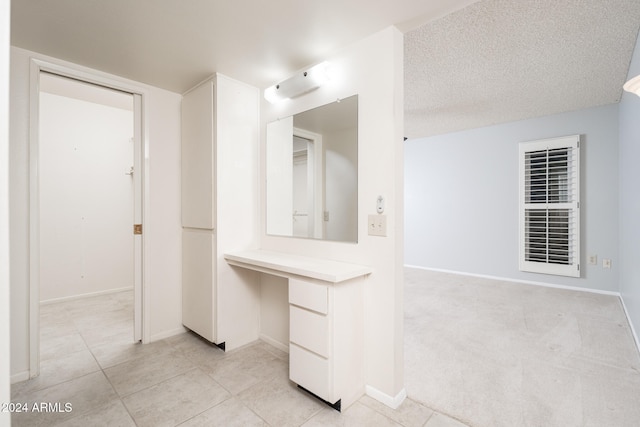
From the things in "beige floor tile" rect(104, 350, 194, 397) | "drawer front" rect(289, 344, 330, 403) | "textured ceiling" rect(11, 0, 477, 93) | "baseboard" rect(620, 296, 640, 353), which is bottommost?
"beige floor tile" rect(104, 350, 194, 397)

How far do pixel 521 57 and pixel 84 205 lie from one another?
5.11 meters

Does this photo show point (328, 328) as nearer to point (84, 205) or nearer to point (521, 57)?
point (521, 57)

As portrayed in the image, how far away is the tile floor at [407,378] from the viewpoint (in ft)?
5.18

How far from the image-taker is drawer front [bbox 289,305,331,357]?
62.6 inches

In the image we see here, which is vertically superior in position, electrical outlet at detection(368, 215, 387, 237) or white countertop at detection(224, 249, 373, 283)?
electrical outlet at detection(368, 215, 387, 237)

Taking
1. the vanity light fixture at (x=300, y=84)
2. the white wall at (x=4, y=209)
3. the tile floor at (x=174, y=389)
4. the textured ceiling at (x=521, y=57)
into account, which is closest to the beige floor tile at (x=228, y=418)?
the tile floor at (x=174, y=389)

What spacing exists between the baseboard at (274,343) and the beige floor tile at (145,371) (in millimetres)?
613

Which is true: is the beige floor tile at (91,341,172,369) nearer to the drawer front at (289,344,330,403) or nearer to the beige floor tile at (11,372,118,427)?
the beige floor tile at (11,372,118,427)

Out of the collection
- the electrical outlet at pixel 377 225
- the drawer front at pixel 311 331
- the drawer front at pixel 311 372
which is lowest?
the drawer front at pixel 311 372

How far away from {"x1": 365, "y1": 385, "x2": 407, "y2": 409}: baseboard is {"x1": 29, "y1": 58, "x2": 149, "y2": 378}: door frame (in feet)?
6.35

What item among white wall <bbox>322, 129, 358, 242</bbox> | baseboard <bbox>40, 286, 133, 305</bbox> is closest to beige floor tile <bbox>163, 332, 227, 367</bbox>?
white wall <bbox>322, 129, 358, 242</bbox>

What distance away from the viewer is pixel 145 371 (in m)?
2.04

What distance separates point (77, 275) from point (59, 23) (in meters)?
3.15

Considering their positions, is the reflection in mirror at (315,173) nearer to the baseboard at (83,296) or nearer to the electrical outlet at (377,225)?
the electrical outlet at (377,225)
